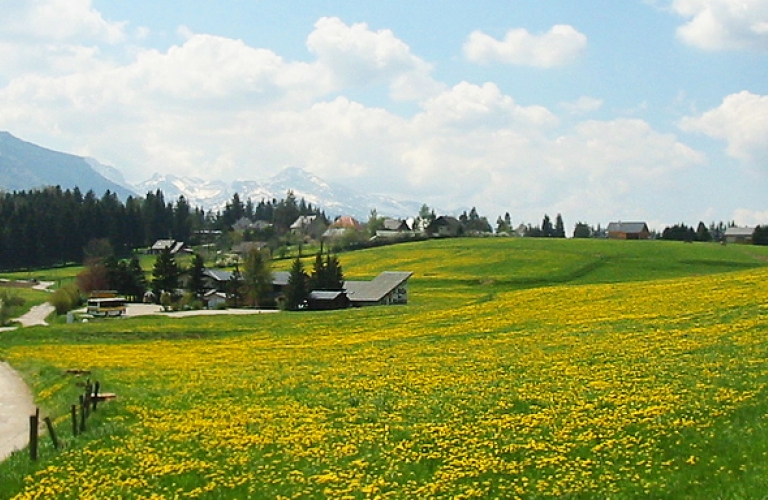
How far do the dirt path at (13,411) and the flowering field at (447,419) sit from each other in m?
0.99

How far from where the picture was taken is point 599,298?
63.3 m

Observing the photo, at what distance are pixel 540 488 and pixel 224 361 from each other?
30.6 metres

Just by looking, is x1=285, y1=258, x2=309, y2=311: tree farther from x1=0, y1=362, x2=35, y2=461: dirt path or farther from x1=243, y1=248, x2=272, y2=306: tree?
Result: x1=0, y1=362, x2=35, y2=461: dirt path

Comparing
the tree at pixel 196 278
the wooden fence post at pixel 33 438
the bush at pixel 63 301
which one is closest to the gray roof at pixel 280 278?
the tree at pixel 196 278

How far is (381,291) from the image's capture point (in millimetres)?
103875

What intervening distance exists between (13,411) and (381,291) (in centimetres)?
7165

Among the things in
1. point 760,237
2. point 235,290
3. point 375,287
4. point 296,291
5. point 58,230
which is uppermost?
point 58,230

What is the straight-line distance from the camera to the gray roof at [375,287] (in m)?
103

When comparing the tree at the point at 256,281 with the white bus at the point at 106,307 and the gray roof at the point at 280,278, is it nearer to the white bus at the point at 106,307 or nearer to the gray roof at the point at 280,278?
the gray roof at the point at 280,278

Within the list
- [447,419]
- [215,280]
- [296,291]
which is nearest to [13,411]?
[447,419]

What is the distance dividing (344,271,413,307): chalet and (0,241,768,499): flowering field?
5455cm

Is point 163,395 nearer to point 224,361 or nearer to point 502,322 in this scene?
point 224,361

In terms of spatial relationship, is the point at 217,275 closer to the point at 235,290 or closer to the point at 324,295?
the point at 235,290

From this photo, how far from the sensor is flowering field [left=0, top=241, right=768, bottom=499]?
17.8m
